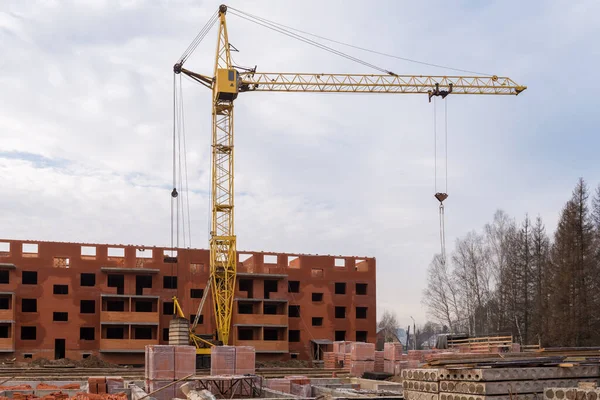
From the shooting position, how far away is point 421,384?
52.7ft

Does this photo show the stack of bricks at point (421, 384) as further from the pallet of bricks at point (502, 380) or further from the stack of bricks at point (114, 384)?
the stack of bricks at point (114, 384)

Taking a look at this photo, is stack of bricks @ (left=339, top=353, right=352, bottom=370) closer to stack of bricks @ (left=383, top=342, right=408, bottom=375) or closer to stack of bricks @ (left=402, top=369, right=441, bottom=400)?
stack of bricks @ (left=383, top=342, right=408, bottom=375)

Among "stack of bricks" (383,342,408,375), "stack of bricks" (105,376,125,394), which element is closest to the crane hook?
"stack of bricks" (383,342,408,375)

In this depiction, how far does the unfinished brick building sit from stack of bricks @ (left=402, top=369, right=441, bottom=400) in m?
30.6

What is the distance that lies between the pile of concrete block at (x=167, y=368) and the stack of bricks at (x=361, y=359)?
46.9ft

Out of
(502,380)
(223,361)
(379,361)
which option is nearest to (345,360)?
(379,361)

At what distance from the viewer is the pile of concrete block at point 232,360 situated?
1024 inches

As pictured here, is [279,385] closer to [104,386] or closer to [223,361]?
[223,361]

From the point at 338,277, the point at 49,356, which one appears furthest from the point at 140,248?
the point at 338,277

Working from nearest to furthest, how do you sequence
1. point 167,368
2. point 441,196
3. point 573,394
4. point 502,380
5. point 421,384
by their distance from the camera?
point 573,394 < point 502,380 < point 421,384 < point 167,368 < point 441,196

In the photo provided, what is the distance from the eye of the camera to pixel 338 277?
51.6 m

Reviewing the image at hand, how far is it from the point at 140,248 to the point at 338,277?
14.5 metres

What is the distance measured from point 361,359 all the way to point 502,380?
23173 mm

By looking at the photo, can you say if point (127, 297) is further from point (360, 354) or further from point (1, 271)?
point (360, 354)
